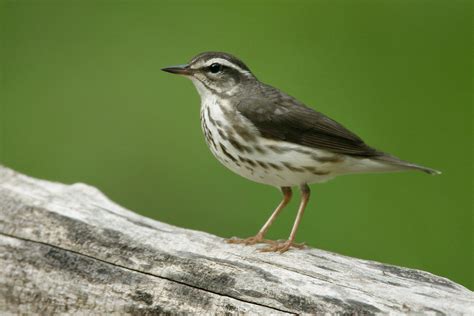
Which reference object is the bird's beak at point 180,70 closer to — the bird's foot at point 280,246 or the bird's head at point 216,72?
the bird's head at point 216,72

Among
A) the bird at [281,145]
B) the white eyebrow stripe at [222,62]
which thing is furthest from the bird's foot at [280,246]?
the white eyebrow stripe at [222,62]

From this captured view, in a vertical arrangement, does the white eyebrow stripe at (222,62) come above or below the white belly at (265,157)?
above

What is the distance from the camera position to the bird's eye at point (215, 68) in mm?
8680

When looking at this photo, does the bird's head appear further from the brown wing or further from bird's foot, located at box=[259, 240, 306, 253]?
bird's foot, located at box=[259, 240, 306, 253]

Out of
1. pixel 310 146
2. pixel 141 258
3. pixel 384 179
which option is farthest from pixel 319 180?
pixel 384 179

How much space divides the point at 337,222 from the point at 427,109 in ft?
10.5

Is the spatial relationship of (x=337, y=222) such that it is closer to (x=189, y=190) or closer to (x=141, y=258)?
(x=189, y=190)

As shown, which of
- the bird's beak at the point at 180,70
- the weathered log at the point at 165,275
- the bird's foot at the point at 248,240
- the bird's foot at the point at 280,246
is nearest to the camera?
the weathered log at the point at 165,275

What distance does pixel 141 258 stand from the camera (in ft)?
23.9

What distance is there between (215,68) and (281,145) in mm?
1090

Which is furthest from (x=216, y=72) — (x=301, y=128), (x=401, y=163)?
(x=401, y=163)

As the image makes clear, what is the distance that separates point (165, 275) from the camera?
7.13 meters

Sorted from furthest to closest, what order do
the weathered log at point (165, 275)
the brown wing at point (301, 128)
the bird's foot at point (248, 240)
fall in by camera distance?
the brown wing at point (301, 128), the bird's foot at point (248, 240), the weathered log at point (165, 275)

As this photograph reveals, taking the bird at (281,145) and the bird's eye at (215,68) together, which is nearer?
the bird at (281,145)
